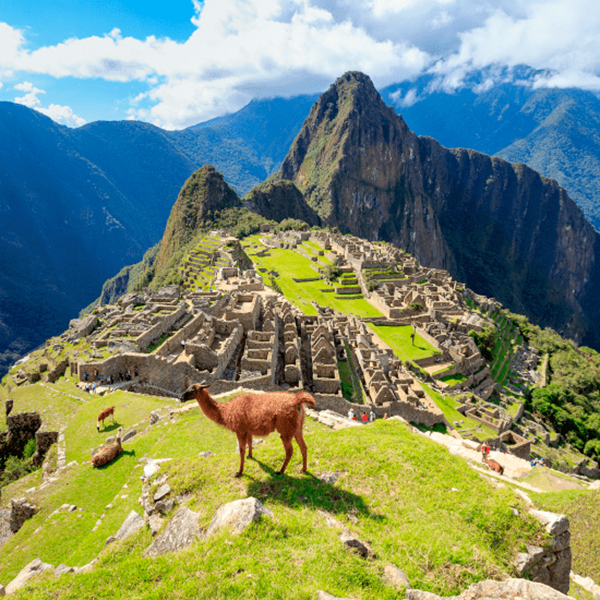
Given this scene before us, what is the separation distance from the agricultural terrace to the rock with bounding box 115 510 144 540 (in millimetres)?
41277

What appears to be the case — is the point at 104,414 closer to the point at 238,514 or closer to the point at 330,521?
the point at 238,514

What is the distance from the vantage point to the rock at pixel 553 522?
6906mm

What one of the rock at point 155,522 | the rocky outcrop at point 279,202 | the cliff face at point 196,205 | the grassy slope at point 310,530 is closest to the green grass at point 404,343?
the grassy slope at point 310,530

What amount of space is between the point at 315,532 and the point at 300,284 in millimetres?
62839

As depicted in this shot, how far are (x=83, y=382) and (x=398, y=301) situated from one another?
46.5 meters

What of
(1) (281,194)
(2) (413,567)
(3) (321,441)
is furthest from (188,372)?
(1) (281,194)

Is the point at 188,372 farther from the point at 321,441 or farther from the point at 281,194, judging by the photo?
the point at 281,194

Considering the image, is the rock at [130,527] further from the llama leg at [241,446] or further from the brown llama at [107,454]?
the brown llama at [107,454]

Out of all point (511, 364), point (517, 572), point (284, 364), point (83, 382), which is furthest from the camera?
point (511, 364)

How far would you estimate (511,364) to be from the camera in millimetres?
54219

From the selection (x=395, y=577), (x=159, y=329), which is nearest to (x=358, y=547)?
(x=395, y=577)

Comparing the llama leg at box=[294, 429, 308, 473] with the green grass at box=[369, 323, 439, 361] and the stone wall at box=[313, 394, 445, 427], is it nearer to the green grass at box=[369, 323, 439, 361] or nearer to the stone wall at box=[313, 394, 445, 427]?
the stone wall at box=[313, 394, 445, 427]

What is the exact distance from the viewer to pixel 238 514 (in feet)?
21.0

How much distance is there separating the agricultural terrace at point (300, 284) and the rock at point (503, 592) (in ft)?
142
